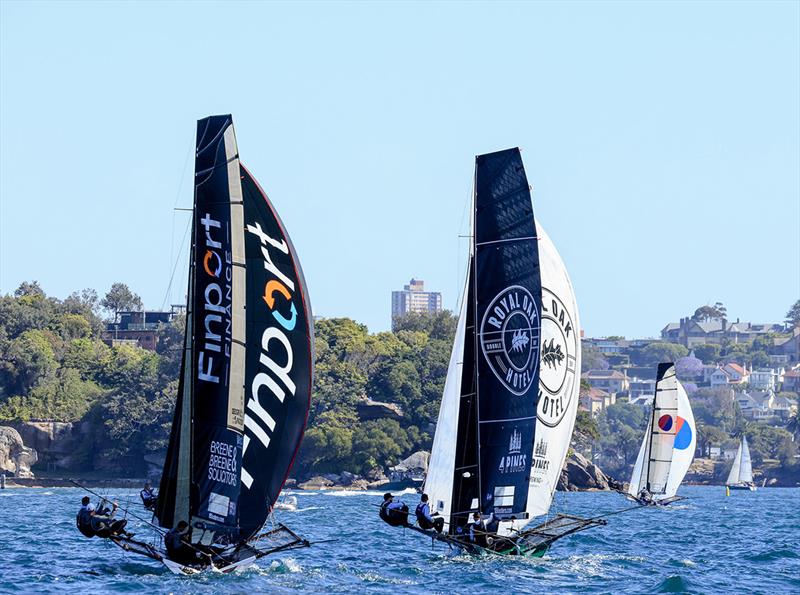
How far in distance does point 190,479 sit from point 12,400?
93.7 metres

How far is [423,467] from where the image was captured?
112m

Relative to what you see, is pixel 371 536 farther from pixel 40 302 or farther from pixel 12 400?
pixel 40 302

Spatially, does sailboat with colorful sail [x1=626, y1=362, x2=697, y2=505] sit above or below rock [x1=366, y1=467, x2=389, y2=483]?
above

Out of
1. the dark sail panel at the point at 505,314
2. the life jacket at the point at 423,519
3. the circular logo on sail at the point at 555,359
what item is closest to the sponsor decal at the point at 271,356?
the life jacket at the point at 423,519

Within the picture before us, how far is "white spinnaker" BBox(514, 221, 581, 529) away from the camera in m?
37.7

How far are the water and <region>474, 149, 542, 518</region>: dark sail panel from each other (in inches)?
111

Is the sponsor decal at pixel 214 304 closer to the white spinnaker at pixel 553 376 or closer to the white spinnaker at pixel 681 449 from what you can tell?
the white spinnaker at pixel 553 376

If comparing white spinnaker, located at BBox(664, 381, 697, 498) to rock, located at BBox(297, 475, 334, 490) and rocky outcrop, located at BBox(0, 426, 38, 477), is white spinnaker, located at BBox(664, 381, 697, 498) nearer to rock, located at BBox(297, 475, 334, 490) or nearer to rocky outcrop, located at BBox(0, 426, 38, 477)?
rock, located at BBox(297, 475, 334, 490)

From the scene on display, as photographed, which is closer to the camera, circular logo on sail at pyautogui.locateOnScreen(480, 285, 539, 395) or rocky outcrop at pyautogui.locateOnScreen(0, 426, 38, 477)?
circular logo on sail at pyautogui.locateOnScreen(480, 285, 539, 395)

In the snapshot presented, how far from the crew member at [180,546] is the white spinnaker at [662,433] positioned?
41.8 m

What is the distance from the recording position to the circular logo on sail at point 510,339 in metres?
36.7

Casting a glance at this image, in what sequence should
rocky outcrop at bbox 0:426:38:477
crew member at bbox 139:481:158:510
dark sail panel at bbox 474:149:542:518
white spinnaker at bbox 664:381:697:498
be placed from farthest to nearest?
rocky outcrop at bbox 0:426:38:477, white spinnaker at bbox 664:381:697:498, dark sail panel at bbox 474:149:542:518, crew member at bbox 139:481:158:510

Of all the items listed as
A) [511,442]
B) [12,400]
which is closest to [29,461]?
[12,400]

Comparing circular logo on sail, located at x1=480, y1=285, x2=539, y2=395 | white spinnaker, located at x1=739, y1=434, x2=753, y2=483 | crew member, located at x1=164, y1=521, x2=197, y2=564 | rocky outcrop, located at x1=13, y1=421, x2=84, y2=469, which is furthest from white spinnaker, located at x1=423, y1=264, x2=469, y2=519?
white spinnaker, located at x1=739, y1=434, x2=753, y2=483
